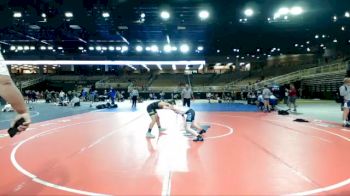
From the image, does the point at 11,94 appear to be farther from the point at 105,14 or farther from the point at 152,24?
the point at 152,24

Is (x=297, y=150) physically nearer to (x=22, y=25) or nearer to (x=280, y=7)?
(x=280, y=7)

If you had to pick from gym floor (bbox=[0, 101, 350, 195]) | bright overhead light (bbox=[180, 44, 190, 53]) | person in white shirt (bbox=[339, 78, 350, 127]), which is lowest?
gym floor (bbox=[0, 101, 350, 195])

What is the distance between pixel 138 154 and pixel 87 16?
Result: 13598mm

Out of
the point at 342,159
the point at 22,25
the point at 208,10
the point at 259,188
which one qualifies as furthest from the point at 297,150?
the point at 22,25

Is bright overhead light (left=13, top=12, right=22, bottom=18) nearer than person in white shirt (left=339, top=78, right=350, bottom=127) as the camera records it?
No

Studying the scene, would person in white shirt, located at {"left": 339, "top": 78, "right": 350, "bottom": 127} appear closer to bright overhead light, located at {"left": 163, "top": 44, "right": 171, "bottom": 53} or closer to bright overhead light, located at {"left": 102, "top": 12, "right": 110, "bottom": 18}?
bright overhead light, located at {"left": 102, "top": 12, "right": 110, "bottom": 18}

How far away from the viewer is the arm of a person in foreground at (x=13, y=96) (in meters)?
2.25

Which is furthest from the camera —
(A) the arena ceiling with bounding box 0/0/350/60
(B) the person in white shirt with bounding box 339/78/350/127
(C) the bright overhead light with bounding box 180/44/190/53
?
(C) the bright overhead light with bounding box 180/44/190/53

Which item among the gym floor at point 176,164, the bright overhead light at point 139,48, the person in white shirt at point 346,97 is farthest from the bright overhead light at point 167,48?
the gym floor at point 176,164

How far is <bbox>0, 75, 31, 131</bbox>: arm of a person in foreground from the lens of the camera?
2.25 m

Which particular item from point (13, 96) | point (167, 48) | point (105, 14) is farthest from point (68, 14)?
point (13, 96)

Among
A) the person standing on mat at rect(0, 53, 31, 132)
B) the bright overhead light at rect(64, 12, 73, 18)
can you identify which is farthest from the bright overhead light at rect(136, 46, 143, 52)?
the person standing on mat at rect(0, 53, 31, 132)

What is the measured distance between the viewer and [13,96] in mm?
2291

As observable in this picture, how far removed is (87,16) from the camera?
17844 millimetres
